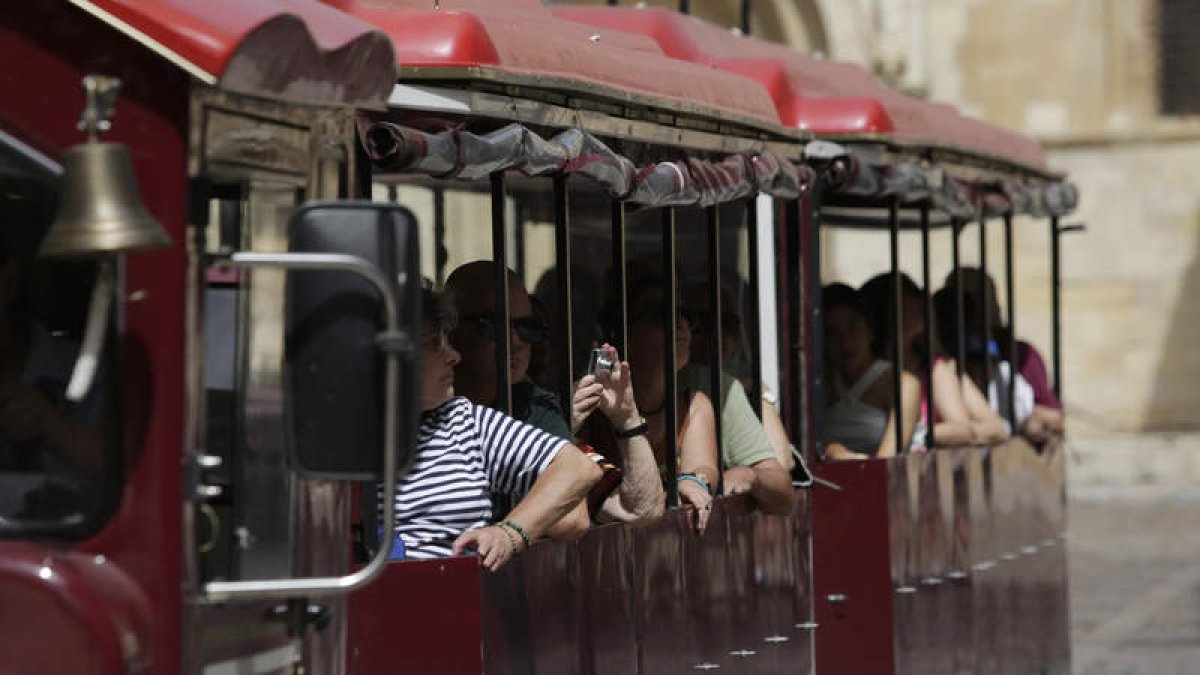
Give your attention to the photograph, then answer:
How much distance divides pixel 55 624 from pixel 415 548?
1703mm

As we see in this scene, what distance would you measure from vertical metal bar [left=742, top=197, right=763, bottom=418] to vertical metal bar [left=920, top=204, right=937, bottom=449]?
1469mm

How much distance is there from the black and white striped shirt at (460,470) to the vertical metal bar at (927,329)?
399cm

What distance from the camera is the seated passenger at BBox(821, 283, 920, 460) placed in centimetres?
917

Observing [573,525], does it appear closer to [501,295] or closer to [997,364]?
[501,295]

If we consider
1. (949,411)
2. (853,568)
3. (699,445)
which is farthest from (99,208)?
(949,411)

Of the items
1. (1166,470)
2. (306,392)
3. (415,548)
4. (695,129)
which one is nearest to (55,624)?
(306,392)

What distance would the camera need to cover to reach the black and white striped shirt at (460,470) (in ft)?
17.1

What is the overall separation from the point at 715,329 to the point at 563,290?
1.38 metres

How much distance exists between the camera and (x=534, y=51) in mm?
5676

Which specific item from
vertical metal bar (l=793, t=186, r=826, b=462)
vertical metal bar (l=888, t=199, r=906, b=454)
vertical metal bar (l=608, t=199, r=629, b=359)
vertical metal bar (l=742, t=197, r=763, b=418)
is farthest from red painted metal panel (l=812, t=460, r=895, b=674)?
vertical metal bar (l=608, t=199, r=629, b=359)

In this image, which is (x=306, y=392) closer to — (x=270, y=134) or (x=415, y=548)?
(x=270, y=134)

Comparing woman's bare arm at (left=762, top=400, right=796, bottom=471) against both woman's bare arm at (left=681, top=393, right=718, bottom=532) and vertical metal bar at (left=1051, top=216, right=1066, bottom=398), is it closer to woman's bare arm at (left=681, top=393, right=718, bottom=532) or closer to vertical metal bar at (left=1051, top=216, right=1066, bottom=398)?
woman's bare arm at (left=681, top=393, right=718, bottom=532)

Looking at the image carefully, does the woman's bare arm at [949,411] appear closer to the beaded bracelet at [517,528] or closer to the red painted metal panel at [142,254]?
the beaded bracelet at [517,528]

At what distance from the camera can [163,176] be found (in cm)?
367
